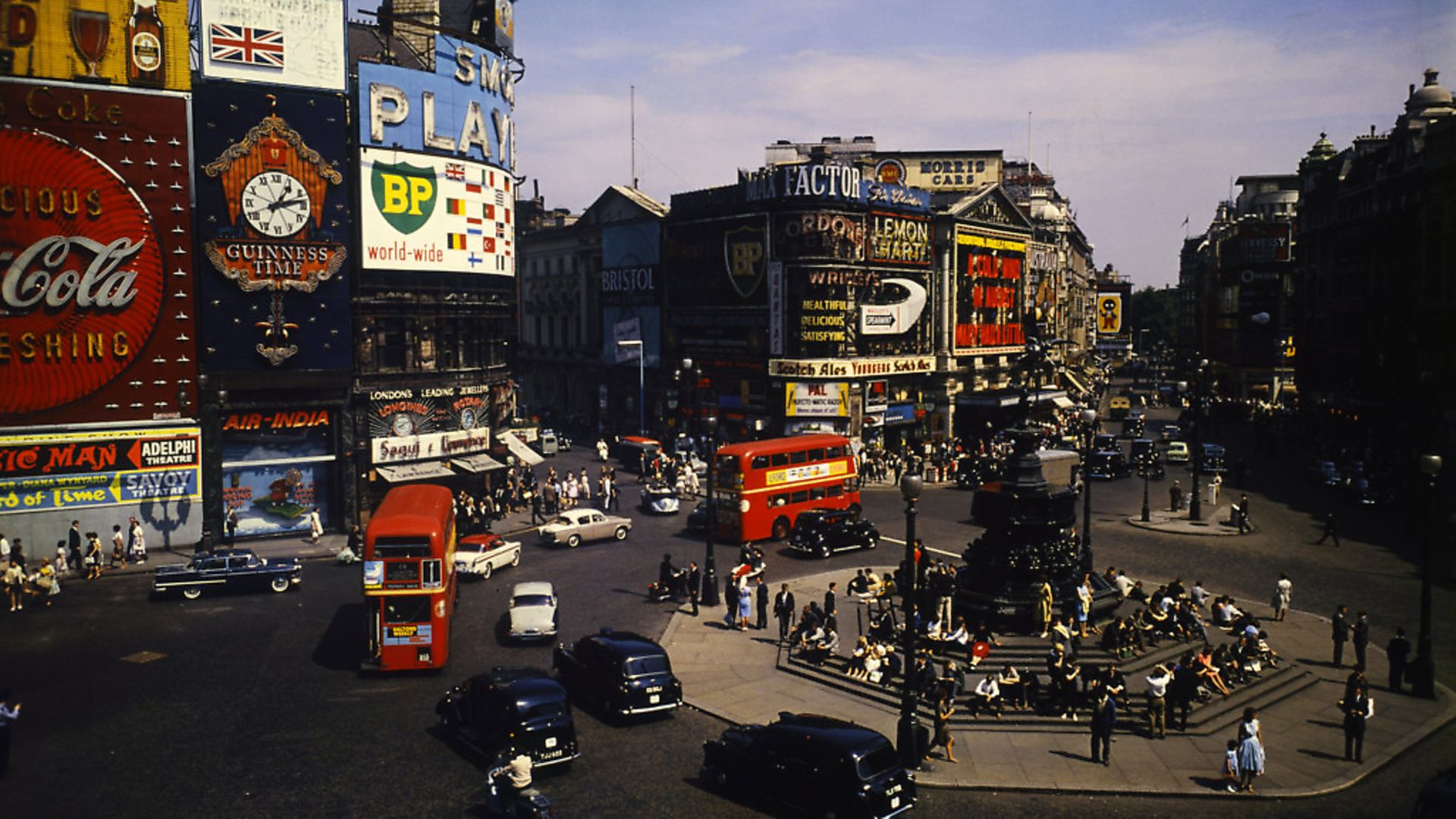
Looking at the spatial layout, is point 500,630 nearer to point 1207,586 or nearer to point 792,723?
point 792,723

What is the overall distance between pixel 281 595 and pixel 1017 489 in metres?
23.6

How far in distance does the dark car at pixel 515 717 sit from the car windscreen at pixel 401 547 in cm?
450

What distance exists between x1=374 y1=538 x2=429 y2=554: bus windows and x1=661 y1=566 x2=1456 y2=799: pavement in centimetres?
733

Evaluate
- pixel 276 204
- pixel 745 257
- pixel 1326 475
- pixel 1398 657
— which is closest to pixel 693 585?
pixel 1398 657

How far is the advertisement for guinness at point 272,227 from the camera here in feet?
132

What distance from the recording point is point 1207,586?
34.2m

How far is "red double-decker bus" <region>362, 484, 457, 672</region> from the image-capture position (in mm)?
24547

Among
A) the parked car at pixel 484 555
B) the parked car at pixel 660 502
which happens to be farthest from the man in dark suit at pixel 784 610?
the parked car at pixel 660 502

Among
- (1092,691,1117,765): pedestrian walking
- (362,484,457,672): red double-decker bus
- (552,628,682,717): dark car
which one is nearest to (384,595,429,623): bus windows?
(362,484,457,672): red double-decker bus

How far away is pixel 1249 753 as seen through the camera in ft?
62.7

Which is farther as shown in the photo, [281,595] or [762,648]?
[281,595]

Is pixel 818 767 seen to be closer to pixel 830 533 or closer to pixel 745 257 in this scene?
pixel 830 533

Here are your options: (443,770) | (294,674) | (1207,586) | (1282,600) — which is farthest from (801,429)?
(443,770)

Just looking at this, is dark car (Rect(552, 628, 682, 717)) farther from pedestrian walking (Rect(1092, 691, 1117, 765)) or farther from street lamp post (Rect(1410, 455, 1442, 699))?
street lamp post (Rect(1410, 455, 1442, 699))
